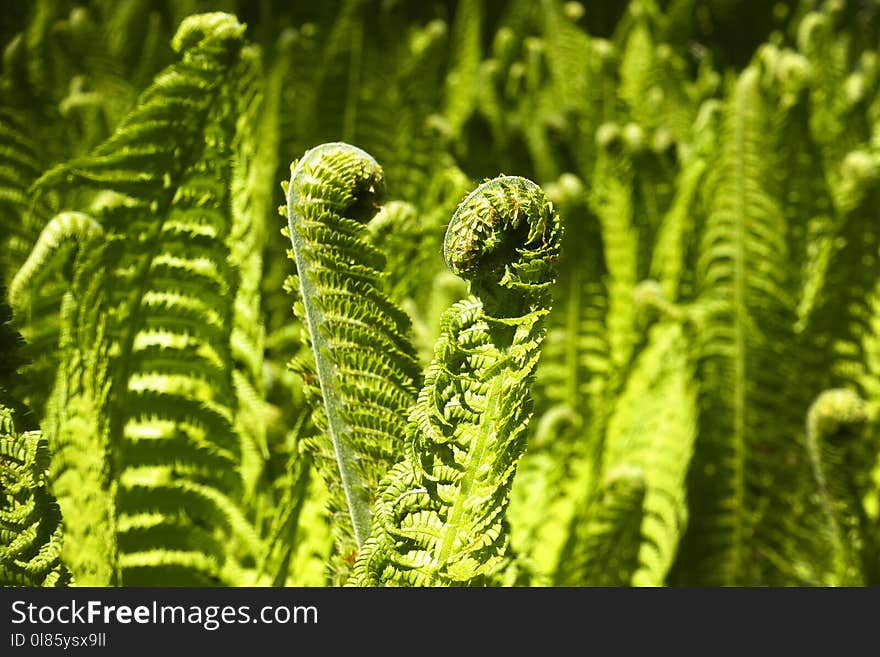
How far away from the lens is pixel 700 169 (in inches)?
25.8

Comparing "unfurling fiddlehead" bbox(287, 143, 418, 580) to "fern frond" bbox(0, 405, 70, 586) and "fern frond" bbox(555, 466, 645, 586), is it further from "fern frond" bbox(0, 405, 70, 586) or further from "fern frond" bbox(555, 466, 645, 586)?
"fern frond" bbox(555, 466, 645, 586)

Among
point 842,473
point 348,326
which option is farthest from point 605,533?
point 348,326

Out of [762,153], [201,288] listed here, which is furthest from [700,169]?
[201,288]

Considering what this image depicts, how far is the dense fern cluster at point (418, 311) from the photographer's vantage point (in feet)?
0.86

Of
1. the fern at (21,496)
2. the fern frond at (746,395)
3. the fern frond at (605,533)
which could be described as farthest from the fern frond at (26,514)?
the fern frond at (746,395)

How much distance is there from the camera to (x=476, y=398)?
244 millimetres

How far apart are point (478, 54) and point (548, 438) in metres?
0.61

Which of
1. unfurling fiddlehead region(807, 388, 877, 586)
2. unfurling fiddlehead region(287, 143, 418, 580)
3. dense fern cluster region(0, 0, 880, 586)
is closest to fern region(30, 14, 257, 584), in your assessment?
dense fern cluster region(0, 0, 880, 586)

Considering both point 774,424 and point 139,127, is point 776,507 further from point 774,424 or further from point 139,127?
point 139,127

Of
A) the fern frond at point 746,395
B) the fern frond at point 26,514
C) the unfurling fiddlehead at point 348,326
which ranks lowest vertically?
the fern frond at point 26,514

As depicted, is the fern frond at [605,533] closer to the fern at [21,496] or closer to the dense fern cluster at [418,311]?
the dense fern cluster at [418,311]

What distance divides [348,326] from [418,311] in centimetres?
25

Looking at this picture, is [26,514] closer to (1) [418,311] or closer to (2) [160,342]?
(2) [160,342]

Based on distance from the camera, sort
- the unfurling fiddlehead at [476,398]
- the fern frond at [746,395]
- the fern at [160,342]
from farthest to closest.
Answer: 1. the fern frond at [746,395]
2. the fern at [160,342]
3. the unfurling fiddlehead at [476,398]
